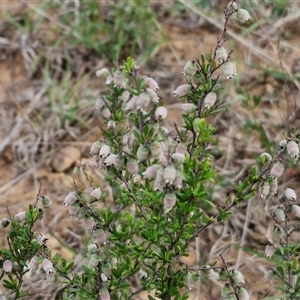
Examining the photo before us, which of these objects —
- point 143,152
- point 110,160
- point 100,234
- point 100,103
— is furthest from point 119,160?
point 100,103

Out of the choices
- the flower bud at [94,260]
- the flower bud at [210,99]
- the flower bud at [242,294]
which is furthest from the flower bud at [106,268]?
the flower bud at [210,99]

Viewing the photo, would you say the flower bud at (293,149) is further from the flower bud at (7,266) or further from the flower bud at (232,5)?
the flower bud at (7,266)

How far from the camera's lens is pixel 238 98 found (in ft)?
14.1

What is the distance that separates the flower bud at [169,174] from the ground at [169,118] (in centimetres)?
152

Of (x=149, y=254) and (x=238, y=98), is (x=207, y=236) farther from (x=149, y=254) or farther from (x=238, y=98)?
(x=149, y=254)

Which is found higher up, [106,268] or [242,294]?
[242,294]

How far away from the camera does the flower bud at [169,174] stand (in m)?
1.97

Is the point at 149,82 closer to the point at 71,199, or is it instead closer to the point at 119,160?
the point at 119,160

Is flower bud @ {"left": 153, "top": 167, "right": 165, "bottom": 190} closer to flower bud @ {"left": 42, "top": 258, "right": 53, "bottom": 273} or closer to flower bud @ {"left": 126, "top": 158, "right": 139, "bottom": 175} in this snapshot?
flower bud @ {"left": 126, "top": 158, "right": 139, "bottom": 175}

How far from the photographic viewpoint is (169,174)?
1974 mm

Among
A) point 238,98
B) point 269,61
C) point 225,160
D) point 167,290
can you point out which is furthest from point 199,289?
point 269,61

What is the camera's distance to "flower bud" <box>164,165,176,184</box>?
1975mm

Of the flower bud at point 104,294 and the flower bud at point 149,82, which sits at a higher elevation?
the flower bud at point 149,82

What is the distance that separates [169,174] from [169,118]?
8.89 feet
